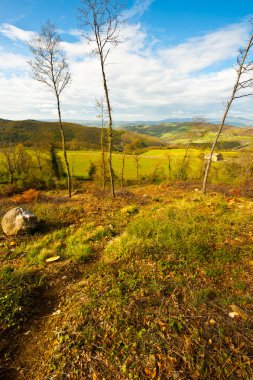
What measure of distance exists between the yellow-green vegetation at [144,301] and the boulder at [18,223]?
486mm

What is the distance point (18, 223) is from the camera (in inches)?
315

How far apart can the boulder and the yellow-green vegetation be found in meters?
0.49

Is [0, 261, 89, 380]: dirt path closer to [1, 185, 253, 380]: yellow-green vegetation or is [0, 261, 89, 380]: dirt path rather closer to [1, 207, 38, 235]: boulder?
[1, 185, 253, 380]: yellow-green vegetation

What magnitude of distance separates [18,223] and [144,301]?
660cm

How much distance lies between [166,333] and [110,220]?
6.51m

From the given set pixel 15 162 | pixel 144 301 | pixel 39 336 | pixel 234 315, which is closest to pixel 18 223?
pixel 39 336

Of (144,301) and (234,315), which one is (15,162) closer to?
(144,301)

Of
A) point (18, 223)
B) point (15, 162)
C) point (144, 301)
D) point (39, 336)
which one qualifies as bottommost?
point (15, 162)

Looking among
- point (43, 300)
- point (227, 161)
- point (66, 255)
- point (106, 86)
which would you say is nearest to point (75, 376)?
point (43, 300)

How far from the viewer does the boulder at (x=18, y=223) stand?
7934mm

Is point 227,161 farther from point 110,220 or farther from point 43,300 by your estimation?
point 43,300

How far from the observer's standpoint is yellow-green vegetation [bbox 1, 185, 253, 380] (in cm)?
277

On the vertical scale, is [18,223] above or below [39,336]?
above

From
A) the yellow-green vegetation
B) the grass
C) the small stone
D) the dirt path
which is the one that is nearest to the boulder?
the yellow-green vegetation
